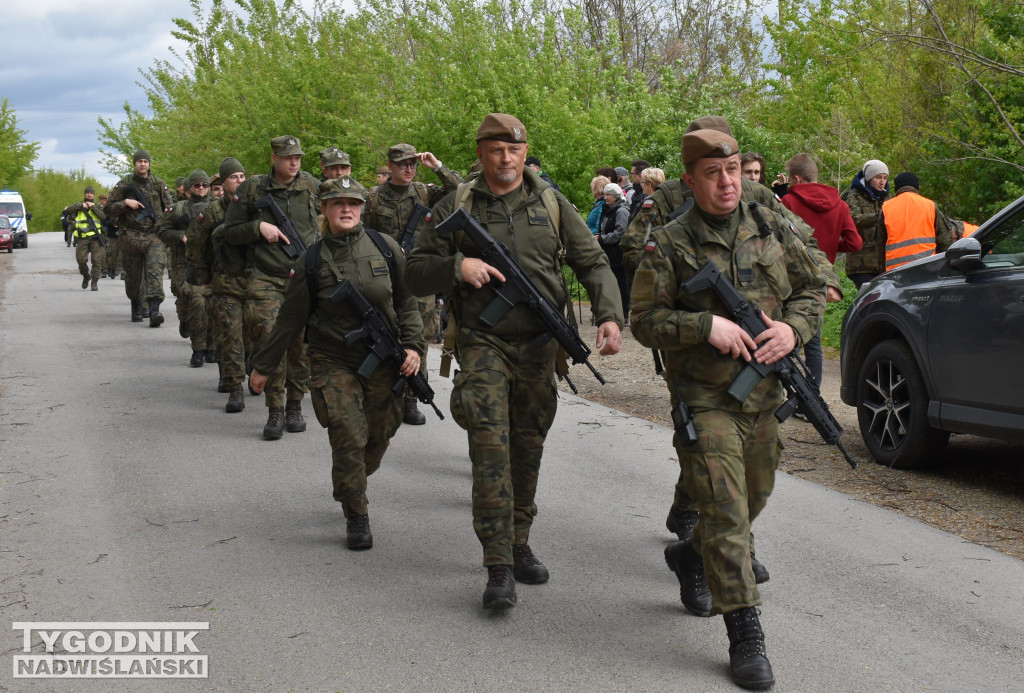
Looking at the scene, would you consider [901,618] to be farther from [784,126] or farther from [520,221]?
[784,126]

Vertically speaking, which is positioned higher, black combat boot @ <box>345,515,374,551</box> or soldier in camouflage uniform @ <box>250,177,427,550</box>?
soldier in camouflage uniform @ <box>250,177,427,550</box>

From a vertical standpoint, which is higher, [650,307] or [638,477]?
[650,307]

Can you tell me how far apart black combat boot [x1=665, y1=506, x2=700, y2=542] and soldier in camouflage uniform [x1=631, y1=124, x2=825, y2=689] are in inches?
38.9

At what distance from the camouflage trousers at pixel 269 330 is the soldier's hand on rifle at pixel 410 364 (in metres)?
2.86

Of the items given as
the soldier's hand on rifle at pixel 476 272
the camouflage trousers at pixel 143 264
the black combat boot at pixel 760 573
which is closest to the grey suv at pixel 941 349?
the black combat boot at pixel 760 573

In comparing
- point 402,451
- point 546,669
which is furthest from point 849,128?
point 546,669

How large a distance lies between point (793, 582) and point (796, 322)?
4.78ft

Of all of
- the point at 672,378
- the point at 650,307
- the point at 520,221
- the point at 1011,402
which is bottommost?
the point at 1011,402

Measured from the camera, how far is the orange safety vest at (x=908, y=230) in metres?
9.60

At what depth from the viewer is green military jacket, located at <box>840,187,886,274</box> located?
9.86 meters

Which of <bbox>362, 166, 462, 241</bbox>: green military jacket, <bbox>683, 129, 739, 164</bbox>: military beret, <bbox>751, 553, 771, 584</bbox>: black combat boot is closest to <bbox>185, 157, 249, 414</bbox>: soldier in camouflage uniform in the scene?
<bbox>362, 166, 462, 241</bbox>: green military jacket

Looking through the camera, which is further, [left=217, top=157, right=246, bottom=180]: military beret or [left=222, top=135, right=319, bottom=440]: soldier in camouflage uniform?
[left=217, top=157, right=246, bottom=180]: military beret

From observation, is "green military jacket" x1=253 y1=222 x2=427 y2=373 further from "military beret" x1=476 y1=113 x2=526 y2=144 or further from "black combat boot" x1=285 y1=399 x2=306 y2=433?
"black combat boot" x1=285 y1=399 x2=306 y2=433

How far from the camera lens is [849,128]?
21250 mm
